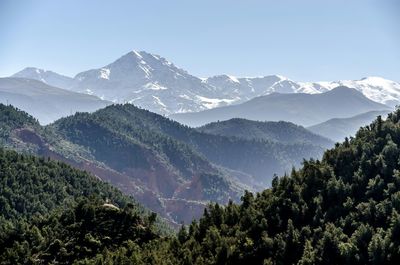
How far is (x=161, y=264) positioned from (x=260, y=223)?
16484mm

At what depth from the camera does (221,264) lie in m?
74.9

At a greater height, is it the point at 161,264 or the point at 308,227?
the point at 308,227

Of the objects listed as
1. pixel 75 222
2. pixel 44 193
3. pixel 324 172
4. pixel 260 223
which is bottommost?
pixel 44 193

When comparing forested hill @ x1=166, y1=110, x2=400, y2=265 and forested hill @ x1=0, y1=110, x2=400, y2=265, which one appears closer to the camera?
forested hill @ x1=166, y1=110, x2=400, y2=265

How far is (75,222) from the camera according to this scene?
88438mm

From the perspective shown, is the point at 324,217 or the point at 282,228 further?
the point at 282,228

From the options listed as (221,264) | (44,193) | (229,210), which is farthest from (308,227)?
(44,193)

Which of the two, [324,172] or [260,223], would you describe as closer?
[260,223]

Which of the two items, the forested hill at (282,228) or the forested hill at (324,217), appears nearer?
the forested hill at (324,217)

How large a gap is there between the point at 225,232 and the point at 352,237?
65.8ft

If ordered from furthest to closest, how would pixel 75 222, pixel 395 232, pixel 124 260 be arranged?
pixel 75 222 < pixel 124 260 < pixel 395 232

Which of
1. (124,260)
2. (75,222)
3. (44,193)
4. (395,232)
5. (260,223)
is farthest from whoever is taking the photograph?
(44,193)

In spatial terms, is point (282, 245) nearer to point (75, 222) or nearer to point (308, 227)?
point (308, 227)

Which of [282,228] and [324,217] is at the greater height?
[324,217]
